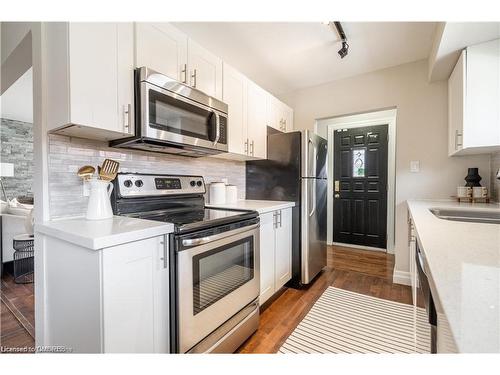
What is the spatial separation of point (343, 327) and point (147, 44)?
7.83 feet

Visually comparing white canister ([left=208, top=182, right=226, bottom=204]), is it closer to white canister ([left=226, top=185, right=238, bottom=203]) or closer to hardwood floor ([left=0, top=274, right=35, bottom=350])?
white canister ([left=226, top=185, right=238, bottom=203])

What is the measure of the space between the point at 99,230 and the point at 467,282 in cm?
126

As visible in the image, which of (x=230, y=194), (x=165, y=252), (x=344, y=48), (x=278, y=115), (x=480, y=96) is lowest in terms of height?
(x=165, y=252)

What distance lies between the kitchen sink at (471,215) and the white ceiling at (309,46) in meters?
1.52

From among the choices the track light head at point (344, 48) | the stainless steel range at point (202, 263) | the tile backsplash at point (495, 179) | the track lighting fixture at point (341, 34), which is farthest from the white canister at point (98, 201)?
the tile backsplash at point (495, 179)

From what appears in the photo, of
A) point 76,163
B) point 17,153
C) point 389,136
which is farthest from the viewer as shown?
point 17,153

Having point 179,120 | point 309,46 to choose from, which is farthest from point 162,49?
point 309,46

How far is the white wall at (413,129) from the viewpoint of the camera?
92.4 inches

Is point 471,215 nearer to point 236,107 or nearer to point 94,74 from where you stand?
point 236,107

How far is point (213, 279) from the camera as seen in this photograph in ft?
4.46

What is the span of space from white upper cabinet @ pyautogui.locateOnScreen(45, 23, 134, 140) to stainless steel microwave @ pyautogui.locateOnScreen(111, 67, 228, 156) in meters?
0.07

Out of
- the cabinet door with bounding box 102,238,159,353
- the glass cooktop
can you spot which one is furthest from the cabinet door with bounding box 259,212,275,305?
the cabinet door with bounding box 102,238,159,353
